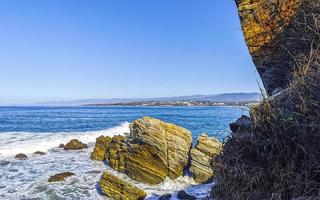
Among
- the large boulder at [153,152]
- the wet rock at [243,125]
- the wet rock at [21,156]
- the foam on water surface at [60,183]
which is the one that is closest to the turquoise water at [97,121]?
the large boulder at [153,152]

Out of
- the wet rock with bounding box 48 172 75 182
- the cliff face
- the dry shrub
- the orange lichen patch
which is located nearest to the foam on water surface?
the wet rock with bounding box 48 172 75 182

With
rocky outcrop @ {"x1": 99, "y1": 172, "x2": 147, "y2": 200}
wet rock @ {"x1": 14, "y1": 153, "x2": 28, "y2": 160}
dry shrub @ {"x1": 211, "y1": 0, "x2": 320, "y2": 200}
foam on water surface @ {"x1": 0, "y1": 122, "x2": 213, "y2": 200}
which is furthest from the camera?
wet rock @ {"x1": 14, "y1": 153, "x2": 28, "y2": 160}

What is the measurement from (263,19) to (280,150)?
113 inches

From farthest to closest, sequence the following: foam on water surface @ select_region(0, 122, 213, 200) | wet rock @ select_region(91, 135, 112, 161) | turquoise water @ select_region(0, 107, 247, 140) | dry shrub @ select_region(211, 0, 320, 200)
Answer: turquoise water @ select_region(0, 107, 247, 140)
wet rock @ select_region(91, 135, 112, 161)
foam on water surface @ select_region(0, 122, 213, 200)
dry shrub @ select_region(211, 0, 320, 200)

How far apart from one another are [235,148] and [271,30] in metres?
2.58

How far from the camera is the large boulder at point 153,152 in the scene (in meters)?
16.7

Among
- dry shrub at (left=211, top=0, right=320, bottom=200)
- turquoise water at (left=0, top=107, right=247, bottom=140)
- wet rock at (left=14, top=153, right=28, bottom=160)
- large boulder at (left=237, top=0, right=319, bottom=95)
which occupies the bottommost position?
turquoise water at (left=0, top=107, right=247, bottom=140)

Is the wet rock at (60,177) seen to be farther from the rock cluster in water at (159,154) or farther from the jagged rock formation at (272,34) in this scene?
the jagged rock formation at (272,34)

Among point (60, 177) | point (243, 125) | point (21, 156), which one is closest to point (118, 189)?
A: point (60, 177)

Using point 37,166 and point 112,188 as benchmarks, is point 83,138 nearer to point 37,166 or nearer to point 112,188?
point 37,166

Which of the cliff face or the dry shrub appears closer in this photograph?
the dry shrub

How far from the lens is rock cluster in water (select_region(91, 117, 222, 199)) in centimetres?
1670

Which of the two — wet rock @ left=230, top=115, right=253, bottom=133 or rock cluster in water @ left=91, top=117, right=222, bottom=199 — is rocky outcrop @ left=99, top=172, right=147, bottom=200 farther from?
wet rock @ left=230, top=115, right=253, bottom=133

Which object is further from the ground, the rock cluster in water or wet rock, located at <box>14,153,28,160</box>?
the rock cluster in water
